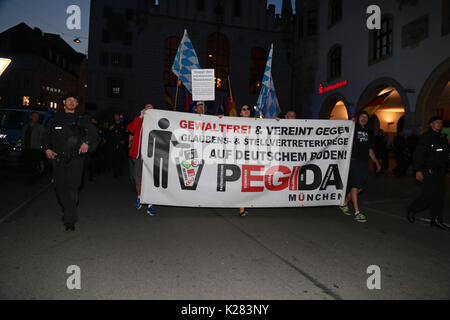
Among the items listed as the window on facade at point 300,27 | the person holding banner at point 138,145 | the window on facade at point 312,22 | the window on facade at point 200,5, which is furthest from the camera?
the window on facade at point 200,5

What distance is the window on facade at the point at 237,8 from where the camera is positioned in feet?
100

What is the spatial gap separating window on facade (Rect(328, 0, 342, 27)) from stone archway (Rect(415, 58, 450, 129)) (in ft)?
28.7

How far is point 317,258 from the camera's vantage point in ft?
12.6

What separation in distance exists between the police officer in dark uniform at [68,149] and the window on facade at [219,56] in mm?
26030

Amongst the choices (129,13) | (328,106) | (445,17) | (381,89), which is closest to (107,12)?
(129,13)

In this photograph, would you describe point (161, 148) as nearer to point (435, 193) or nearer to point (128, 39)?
point (435, 193)

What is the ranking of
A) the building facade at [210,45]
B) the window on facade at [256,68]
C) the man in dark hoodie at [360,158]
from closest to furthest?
the man in dark hoodie at [360,158], the building facade at [210,45], the window on facade at [256,68]

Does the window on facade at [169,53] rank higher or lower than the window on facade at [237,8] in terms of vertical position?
lower

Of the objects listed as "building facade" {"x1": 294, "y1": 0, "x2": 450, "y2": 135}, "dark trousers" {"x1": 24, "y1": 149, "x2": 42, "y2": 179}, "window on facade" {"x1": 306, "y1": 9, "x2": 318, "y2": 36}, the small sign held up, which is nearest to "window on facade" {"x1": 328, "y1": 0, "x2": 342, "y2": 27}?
"building facade" {"x1": 294, "y1": 0, "x2": 450, "y2": 135}

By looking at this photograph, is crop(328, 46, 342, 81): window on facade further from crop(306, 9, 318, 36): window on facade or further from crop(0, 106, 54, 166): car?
crop(0, 106, 54, 166): car

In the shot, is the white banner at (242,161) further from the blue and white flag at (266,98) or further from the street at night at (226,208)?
the blue and white flag at (266,98)

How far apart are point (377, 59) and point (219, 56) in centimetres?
1616

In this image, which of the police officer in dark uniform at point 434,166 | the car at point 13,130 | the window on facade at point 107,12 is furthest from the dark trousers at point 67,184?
the window on facade at point 107,12

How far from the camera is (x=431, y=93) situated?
540 inches
